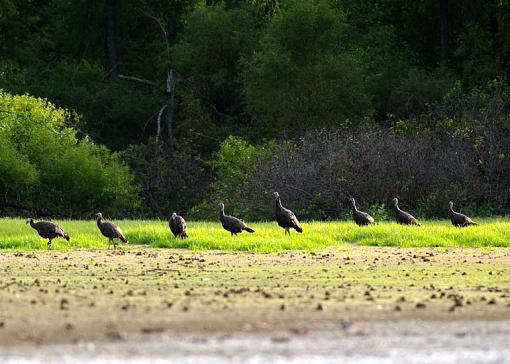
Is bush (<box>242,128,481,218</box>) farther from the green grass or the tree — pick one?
the tree

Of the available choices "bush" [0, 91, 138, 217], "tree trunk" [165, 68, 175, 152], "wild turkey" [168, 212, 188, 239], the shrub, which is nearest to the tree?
the shrub

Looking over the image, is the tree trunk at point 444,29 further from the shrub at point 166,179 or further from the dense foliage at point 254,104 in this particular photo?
the shrub at point 166,179

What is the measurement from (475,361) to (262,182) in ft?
124

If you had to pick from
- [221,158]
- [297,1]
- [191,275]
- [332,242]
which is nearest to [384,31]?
[297,1]

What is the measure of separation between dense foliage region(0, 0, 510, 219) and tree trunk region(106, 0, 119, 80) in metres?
0.16

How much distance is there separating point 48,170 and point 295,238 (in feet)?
92.9

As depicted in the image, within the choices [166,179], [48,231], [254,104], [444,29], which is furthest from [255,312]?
[444,29]

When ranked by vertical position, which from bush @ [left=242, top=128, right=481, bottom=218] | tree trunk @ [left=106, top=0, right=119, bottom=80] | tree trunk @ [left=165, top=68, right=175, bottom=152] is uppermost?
tree trunk @ [left=106, top=0, right=119, bottom=80]

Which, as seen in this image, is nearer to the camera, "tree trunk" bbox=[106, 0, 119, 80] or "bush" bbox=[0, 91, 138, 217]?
"bush" bbox=[0, 91, 138, 217]

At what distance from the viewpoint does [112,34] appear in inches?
3039

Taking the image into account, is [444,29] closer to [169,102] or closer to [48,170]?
[169,102]

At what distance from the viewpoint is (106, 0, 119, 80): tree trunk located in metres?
76.9

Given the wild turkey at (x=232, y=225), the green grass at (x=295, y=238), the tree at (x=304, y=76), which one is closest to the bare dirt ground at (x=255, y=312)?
the green grass at (x=295, y=238)

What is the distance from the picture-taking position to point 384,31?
7575 cm
